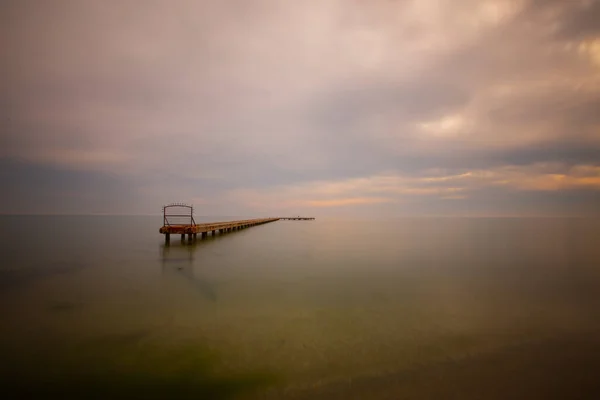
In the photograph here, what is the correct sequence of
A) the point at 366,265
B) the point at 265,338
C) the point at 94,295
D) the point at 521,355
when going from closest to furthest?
the point at 521,355 → the point at 265,338 → the point at 94,295 → the point at 366,265

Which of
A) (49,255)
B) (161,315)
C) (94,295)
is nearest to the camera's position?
(161,315)

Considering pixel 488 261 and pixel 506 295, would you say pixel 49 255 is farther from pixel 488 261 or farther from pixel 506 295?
pixel 488 261

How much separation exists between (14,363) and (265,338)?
543 cm

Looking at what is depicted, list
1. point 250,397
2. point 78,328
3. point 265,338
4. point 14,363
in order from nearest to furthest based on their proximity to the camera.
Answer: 1. point 250,397
2. point 14,363
3. point 265,338
4. point 78,328

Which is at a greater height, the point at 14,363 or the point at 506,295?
the point at 14,363

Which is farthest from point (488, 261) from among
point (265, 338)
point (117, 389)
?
point (117, 389)

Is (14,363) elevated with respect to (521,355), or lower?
elevated

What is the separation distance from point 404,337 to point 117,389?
668 centimetres

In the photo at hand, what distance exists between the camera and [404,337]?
746cm

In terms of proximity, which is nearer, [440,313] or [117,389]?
[117,389]

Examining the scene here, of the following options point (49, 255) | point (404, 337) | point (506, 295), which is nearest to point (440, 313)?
point (404, 337)

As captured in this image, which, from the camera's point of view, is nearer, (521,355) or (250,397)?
(250,397)

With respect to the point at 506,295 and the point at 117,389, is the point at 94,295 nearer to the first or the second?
the point at 117,389

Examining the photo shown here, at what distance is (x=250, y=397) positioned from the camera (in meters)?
4.84
